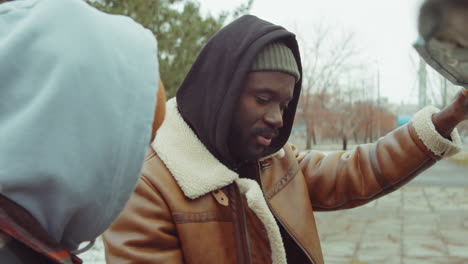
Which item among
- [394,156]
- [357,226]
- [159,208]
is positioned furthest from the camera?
[357,226]

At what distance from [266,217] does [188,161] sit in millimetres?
337

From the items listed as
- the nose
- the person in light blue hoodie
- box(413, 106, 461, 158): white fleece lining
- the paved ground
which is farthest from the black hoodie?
the paved ground

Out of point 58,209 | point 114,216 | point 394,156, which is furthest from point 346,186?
point 58,209

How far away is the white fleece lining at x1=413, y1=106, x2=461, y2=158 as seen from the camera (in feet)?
6.31

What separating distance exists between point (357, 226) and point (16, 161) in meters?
6.29

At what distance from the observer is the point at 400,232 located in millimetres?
6188

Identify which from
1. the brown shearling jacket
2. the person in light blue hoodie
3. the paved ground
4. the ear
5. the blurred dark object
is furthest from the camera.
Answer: the paved ground

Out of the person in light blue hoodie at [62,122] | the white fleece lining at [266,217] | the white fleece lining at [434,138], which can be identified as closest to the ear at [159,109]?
the person in light blue hoodie at [62,122]

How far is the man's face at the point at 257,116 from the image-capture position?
72.0 inches

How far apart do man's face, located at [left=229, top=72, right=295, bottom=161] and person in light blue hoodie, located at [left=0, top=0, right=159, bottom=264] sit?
0.85 meters

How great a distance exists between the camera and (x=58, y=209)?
0.92 meters

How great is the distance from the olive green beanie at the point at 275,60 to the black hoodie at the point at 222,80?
0.11 ft

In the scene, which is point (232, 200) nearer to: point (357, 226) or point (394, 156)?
point (394, 156)

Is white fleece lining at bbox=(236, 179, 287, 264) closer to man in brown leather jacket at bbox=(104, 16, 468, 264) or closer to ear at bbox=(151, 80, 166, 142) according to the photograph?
man in brown leather jacket at bbox=(104, 16, 468, 264)
